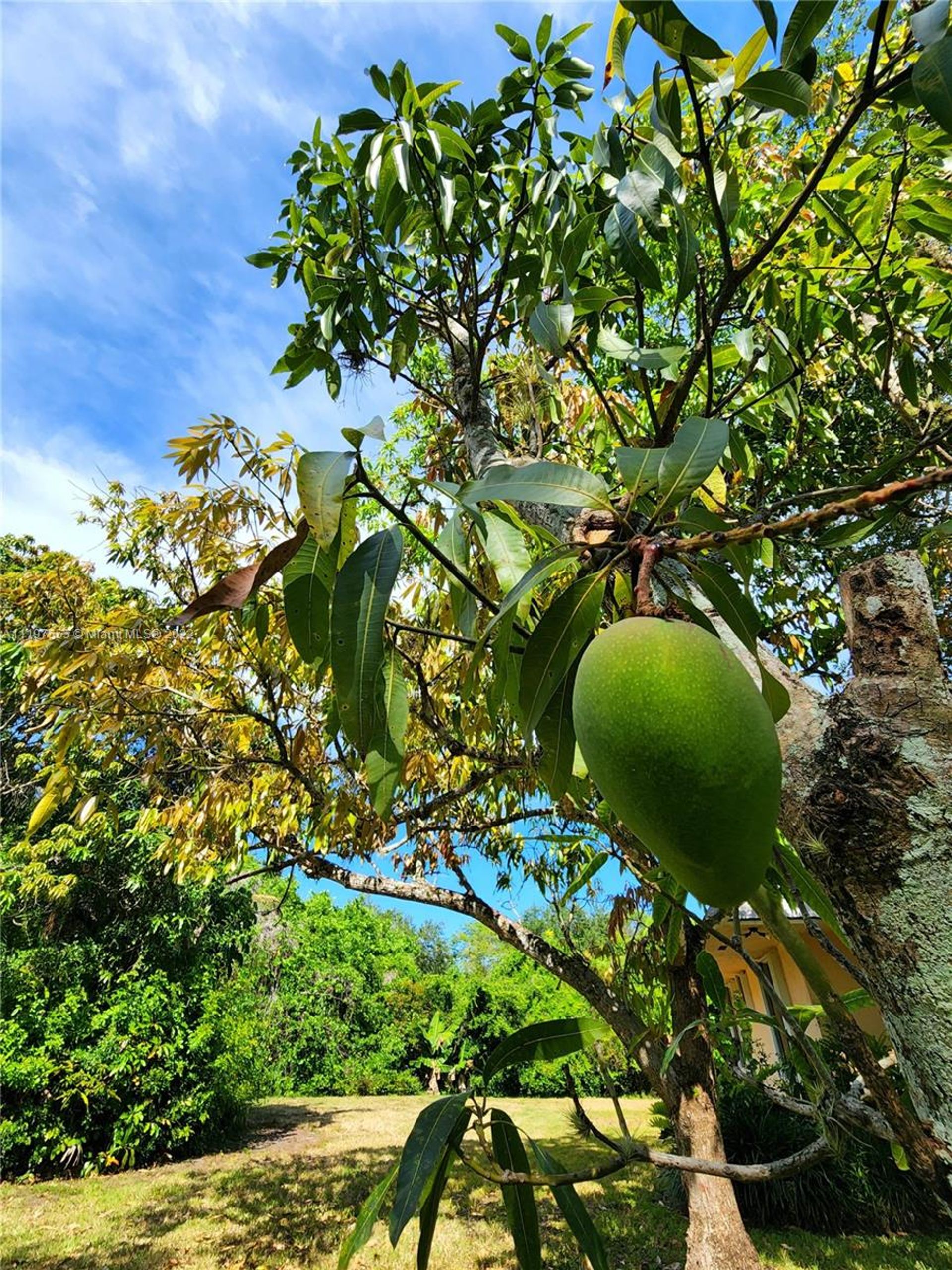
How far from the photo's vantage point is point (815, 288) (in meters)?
2.26

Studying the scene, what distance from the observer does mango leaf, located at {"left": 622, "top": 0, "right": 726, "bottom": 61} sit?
85 centimetres

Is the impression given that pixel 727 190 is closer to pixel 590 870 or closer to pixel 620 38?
pixel 620 38

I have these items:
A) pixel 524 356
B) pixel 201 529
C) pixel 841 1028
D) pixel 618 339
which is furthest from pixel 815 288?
pixel 201 529

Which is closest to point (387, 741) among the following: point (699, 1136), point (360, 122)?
point (360, 122)

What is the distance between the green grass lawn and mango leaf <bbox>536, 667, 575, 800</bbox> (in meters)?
2.87

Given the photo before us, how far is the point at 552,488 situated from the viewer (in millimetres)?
745

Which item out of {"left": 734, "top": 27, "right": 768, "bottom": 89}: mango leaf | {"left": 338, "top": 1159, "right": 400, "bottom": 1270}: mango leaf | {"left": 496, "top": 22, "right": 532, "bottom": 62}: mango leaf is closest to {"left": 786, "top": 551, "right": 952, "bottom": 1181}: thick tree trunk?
{"left": 338, "top": 1159, "right": 400, "bottom": 1270}: mango leaf

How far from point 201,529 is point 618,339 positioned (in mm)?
2510

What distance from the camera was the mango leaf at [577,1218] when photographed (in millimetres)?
1064

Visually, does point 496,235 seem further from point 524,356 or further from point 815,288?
point 815,288

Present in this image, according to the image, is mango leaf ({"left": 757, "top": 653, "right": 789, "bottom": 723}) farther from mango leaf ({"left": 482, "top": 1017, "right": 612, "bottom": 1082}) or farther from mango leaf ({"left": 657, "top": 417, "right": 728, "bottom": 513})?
mango leaf ({"left": 482, "top": 1017, "right": 612, "bottom": 1082})

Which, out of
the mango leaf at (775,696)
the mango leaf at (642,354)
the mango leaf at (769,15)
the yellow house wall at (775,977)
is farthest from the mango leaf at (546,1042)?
the yellow house wall at (775,977)

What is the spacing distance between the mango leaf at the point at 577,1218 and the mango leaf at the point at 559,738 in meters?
0.62

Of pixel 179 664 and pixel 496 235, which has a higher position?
pixel 496 235
